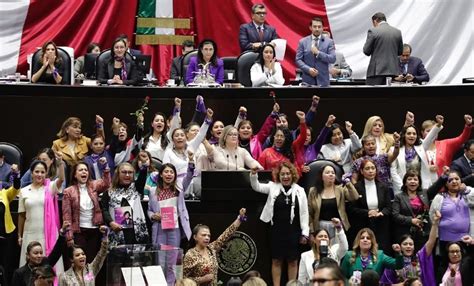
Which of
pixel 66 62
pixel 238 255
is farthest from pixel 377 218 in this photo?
pixel 66 62

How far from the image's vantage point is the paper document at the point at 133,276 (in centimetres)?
963

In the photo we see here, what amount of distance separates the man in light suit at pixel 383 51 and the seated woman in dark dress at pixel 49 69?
3676 millimetres

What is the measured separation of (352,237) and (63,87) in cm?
397

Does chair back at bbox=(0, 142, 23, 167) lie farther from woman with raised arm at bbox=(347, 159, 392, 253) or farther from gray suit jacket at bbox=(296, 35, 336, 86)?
woman with raised arm at bbox=(347, 159, 392, 253)

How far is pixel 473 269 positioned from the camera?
→ 1316cm

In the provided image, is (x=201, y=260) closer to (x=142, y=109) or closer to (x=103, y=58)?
(x=142, y=109)

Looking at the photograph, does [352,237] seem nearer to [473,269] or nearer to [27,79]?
[473,269]

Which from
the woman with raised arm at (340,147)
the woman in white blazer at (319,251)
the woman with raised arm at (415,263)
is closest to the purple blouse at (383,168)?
the woman with raised arm at (340,147)

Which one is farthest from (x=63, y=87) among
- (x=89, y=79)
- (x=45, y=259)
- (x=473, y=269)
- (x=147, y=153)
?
(x=473, y=269)

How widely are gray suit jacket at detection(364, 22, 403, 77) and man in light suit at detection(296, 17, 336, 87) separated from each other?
552 mm

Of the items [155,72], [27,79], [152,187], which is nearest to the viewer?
[152,187]

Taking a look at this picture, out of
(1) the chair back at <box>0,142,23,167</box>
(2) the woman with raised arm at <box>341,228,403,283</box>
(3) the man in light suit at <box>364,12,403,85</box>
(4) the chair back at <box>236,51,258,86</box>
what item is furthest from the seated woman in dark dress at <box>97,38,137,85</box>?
(2) the woman with raised arm at <box>341,228,403,283</box>

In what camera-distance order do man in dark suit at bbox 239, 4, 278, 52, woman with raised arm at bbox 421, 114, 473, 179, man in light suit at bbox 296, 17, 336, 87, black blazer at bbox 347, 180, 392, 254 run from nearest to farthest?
black blazer at bbox 347, 180, 392, 254 → woman with raised arm at bbox 421, 114, 473, 179 → man in light suit at bbox 296, 17, 336, 87 → man in dark suit at bbox 239, 4, 278, 52

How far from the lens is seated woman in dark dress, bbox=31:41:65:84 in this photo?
15.4 metres
